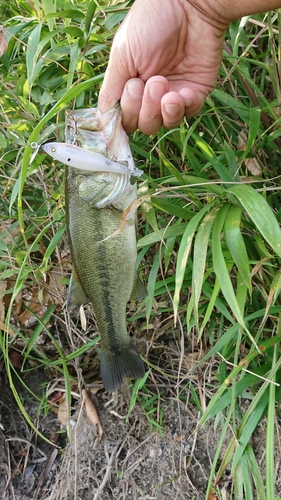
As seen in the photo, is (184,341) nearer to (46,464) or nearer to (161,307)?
(161,307)

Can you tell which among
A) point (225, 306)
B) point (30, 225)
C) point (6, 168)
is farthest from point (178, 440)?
point (6, 168)

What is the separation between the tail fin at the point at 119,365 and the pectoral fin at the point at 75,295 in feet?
1.04

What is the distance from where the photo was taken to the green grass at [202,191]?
165 cm

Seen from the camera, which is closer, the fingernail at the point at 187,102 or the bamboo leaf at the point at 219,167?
the fingernail at the point at 187,102

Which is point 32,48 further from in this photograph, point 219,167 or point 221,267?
point 221,267

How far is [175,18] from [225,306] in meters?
1.21

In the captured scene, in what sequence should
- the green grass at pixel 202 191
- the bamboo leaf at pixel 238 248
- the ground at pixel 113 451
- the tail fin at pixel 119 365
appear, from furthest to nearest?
the ground at pixel 113 451, the tail fin at pixel 119 365, the green grass at pixel 202 191, the bamboo leaf at pixel 238 248

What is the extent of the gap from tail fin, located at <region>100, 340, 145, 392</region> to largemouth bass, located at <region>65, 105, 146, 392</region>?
0.22 m

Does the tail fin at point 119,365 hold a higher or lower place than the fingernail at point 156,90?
lower

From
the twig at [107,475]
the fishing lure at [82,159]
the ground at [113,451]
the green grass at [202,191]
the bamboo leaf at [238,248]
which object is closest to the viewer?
the fishing lure at [82,159]

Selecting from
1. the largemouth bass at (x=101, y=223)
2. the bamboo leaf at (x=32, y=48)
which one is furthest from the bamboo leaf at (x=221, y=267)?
the bamboo leaf at (x=32, y=48)

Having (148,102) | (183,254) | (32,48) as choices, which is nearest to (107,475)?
(183,254)

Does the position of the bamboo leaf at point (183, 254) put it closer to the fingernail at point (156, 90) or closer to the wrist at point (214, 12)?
the fingernail at point (156, 90)

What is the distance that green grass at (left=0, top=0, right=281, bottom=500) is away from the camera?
1.65 metres
